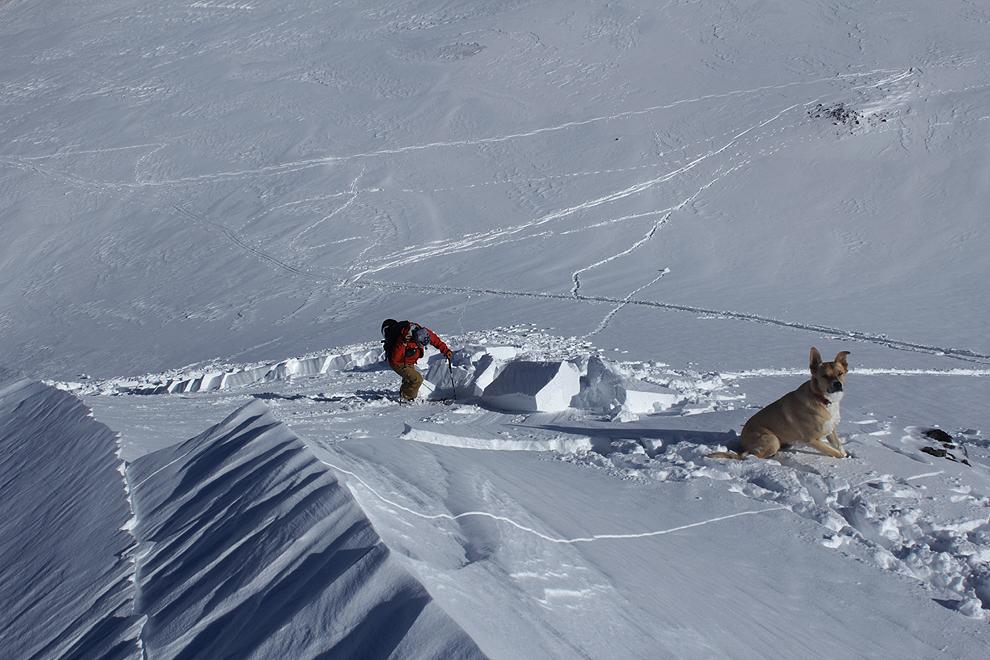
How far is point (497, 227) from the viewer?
18844 mm

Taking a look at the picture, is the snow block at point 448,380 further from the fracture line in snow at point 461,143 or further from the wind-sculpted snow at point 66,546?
the fracture line in snow at point 461,143

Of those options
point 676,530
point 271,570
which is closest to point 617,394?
point 676,530

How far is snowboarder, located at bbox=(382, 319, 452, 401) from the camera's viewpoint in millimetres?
9758

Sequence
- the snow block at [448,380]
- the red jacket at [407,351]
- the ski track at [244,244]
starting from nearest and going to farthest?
the red jacket at [407,351] < the snow block at [448,380] < the ski track at [244,244]

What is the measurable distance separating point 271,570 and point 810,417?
3.90 metres

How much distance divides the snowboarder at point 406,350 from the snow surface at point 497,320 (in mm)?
330

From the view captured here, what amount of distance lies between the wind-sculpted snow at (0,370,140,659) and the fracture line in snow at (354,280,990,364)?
8314mm

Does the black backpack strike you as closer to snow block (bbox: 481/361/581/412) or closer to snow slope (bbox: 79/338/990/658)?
snow block (bbox: 481/361/581/412)

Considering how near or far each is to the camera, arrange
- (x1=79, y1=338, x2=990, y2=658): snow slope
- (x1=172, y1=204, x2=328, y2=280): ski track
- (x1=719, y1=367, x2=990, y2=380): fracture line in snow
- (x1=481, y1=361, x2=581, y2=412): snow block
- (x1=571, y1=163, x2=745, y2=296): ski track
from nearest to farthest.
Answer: (x1=79, y1=338, x2=990, y2=658): snow slope
(x1=481, y1=361, x2=581, y2=412): snow block
(x1=719, y1=367, x2=990, y2=380): fracture line in snow
(x1=571, y1=163, x2=745, y2=296): ski track
(x1=172, y1=204, x2=328, y2=280): ski track

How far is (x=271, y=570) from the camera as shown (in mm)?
3662

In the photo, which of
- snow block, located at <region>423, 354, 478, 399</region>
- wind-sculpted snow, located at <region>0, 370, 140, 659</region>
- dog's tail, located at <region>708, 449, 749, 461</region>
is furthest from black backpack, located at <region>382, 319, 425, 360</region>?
dog's tail, located at <region>708, 449, 749, 461</region>

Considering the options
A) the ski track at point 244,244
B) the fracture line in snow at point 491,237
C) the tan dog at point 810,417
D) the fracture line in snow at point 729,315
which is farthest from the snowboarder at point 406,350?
the ski track at point 244,244

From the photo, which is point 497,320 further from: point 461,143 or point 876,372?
point 461,143

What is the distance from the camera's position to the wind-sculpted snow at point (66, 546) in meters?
3.97
